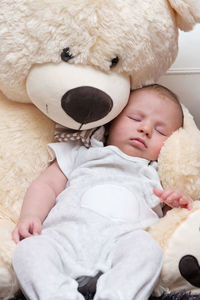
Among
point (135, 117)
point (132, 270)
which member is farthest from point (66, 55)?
point (132, 270)

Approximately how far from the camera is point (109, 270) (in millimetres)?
932

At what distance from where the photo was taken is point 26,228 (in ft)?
3.42

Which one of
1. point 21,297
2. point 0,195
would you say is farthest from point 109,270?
point 0,195

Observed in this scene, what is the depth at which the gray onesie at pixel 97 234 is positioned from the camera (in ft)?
2.89

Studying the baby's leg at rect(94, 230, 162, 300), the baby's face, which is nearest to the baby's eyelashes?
the baby's face

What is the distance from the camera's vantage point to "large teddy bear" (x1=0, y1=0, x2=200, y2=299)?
1055mm

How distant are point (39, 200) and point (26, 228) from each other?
0.11 m

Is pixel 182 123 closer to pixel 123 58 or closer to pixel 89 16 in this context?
pixel 123 58

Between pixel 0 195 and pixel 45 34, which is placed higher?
pixel 45 34

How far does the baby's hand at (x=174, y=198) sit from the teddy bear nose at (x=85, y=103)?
24cm

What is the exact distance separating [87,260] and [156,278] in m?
0.15

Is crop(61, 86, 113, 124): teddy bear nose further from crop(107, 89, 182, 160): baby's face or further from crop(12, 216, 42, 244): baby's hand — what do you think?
crop(12, 216, 42, 244): baby's hand

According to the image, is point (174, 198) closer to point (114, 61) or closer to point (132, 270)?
point (132, 270)

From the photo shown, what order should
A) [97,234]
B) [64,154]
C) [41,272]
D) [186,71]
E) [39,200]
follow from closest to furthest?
1. [41,272]
2. [97,234]
3. [39,200]
4. [64,154]
5. [186,71]
